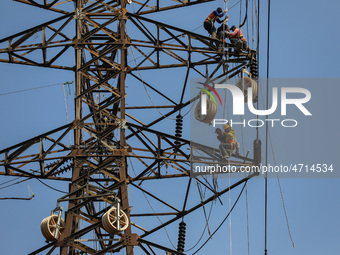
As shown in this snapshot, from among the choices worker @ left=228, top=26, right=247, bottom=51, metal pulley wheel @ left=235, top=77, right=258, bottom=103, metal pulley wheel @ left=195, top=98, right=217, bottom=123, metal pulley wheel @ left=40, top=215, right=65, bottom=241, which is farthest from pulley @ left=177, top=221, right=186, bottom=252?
worker @ left=228, top=26, right=247, bottom=51

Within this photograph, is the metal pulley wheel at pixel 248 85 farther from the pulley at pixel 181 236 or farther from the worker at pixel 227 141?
the pulley at pixel 181 236

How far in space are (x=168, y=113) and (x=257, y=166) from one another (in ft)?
20.6

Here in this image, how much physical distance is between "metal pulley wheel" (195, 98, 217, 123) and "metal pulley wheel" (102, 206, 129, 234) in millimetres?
5536

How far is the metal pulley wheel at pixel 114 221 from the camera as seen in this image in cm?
6116

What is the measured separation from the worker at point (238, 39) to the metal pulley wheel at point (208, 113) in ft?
7.60

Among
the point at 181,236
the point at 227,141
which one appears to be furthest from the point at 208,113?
the point at 181,236

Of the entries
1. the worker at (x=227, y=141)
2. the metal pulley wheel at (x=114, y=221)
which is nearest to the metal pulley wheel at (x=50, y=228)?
the metal pulley wheel at (x=114, y=221)

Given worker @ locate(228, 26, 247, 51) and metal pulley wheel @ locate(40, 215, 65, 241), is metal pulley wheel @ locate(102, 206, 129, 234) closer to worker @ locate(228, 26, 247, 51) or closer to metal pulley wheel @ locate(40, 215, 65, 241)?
metal pulley wheel @ locate(40, 215, 65, 241)

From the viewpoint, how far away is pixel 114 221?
61.5 metres

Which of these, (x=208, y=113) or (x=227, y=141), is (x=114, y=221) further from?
(x=208, y=113)

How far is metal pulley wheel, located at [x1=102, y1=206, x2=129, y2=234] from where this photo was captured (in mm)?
61156

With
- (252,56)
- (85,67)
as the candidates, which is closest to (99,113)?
(85,67)

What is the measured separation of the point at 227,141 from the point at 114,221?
599cm

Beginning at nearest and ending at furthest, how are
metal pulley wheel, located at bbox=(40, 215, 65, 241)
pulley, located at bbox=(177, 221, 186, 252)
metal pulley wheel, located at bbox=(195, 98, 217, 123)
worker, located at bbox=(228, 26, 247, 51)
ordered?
metal pulley wheel, located at bbox=(40, 215, 65, 241)
pulley, located at bbox=(177, 221, 186, 252)
metal pulley wheel, located at bbox=(195, 98, 217, 123)
worker, located at bbox=(228, 26, 247, 51)
